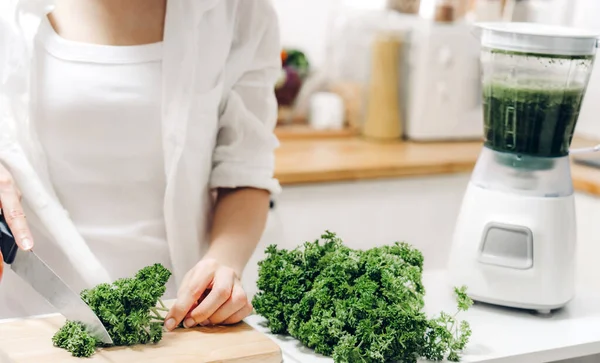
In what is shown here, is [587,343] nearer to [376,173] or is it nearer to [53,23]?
[53,23]

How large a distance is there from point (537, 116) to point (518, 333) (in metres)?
0.31

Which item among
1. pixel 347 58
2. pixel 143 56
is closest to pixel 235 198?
pixel 143 56

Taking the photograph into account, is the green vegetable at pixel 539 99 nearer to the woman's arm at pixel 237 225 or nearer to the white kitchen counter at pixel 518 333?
the white kitchen counter at pixel 518 333

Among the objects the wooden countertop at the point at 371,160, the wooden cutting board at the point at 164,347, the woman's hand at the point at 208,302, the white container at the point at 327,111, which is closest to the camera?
the wooden cutting board at the point at 164,347

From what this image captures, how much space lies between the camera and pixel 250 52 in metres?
1.33

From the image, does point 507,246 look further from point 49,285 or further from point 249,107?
point 49,285

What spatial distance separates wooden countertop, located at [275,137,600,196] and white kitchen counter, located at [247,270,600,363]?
3.03 ft

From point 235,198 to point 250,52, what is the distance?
0.74 feet

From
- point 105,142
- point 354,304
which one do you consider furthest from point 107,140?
point 354,304

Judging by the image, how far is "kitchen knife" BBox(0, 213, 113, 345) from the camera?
971 millimetres

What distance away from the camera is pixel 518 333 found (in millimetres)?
1166

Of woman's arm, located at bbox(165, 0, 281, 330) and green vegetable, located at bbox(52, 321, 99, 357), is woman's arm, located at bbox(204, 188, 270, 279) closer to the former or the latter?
woman's arm, located at bbox(165, 0, 281, 330)

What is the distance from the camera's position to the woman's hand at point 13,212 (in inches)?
39.9

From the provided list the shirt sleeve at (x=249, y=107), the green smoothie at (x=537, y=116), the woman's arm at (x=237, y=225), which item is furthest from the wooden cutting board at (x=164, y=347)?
Result: the green smoothie at (x=537, y=116)
